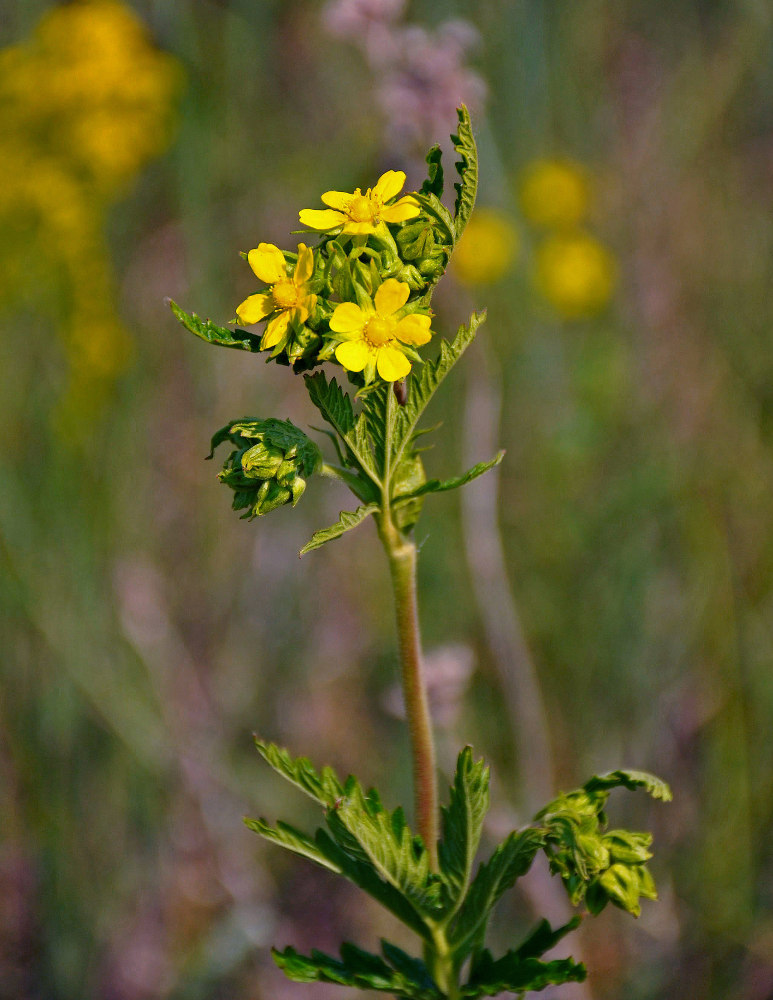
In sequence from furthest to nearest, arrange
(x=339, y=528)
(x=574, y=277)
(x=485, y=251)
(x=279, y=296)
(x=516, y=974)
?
(x=574, y=277), (x=485, y=251), (x=516, y=974), (x=279, y=296), (x=339, y=528)

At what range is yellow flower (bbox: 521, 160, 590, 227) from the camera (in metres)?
4.52

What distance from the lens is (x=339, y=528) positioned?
104cm

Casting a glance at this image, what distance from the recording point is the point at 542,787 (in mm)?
2770

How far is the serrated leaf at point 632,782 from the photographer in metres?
1.22

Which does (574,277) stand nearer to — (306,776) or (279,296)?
(279,296)

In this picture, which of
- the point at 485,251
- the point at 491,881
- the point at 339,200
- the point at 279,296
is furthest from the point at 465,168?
the point at 485,251

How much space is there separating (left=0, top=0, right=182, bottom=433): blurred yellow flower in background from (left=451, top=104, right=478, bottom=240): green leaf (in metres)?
2.96

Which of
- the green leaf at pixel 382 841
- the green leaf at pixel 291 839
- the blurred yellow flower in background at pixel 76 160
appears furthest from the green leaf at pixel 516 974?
the blurred yellow flower in background at pixel 76 160

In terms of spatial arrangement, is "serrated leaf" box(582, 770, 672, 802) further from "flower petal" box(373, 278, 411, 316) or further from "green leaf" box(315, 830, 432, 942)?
"flower petal" box(373, 278, 411, 316)

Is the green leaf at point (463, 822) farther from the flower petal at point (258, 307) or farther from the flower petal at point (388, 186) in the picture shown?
the flower petal at point (388, 186)

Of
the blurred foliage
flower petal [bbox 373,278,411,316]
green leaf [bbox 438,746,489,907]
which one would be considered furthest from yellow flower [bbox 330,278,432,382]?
the blurred foliage

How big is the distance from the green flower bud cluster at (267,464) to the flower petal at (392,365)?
14 centimetres

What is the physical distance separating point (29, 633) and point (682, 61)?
190 inches

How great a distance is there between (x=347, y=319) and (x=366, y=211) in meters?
0.16
